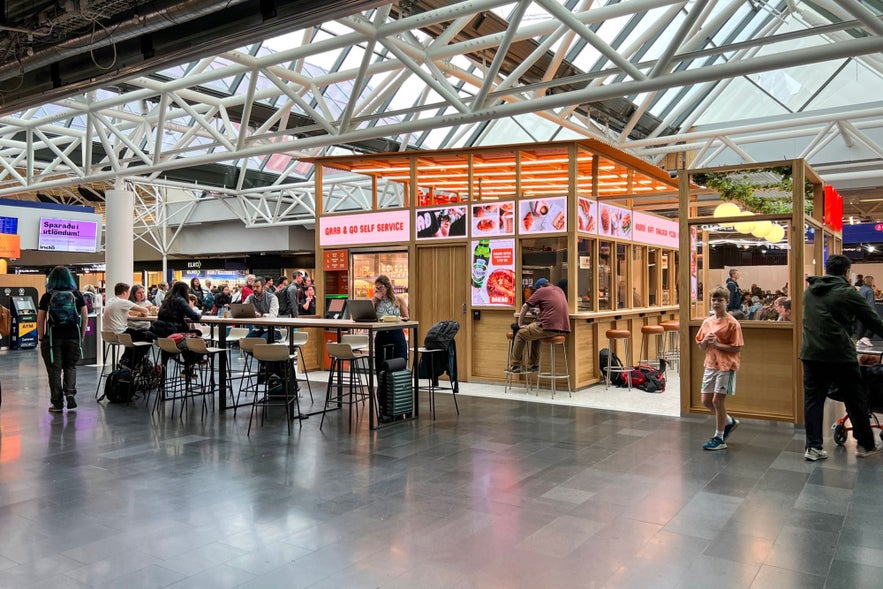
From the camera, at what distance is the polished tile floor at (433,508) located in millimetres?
3277

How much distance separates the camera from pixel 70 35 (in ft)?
16.5

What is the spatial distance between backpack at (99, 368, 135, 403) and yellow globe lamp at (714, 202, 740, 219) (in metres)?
7.12

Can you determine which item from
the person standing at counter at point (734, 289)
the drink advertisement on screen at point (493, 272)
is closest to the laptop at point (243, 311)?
the drink advertisement on screen at point (493, 272)

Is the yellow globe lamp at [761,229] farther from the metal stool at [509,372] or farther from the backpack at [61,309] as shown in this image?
the backpack at [61,309]

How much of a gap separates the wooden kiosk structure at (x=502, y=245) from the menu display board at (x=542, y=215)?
0.05ft

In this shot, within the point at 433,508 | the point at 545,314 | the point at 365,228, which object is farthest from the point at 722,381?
the point at 365,228

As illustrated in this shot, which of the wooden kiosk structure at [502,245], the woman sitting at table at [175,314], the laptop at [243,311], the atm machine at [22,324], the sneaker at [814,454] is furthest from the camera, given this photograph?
A: the atm machine at [22,324]

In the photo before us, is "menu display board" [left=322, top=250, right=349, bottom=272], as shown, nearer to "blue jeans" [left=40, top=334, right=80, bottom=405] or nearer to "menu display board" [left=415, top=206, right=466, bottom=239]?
"menu display board" [left=415, top=206, right=466, bottom=239]

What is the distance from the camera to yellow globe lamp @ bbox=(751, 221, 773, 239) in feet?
22.1

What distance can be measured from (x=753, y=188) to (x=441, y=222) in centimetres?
440

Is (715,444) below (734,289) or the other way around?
below

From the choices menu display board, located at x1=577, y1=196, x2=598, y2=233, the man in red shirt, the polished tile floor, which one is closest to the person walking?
the polished tile floor

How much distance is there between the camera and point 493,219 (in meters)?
9.50

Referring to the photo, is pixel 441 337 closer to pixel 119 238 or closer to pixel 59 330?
pixel 59 330
